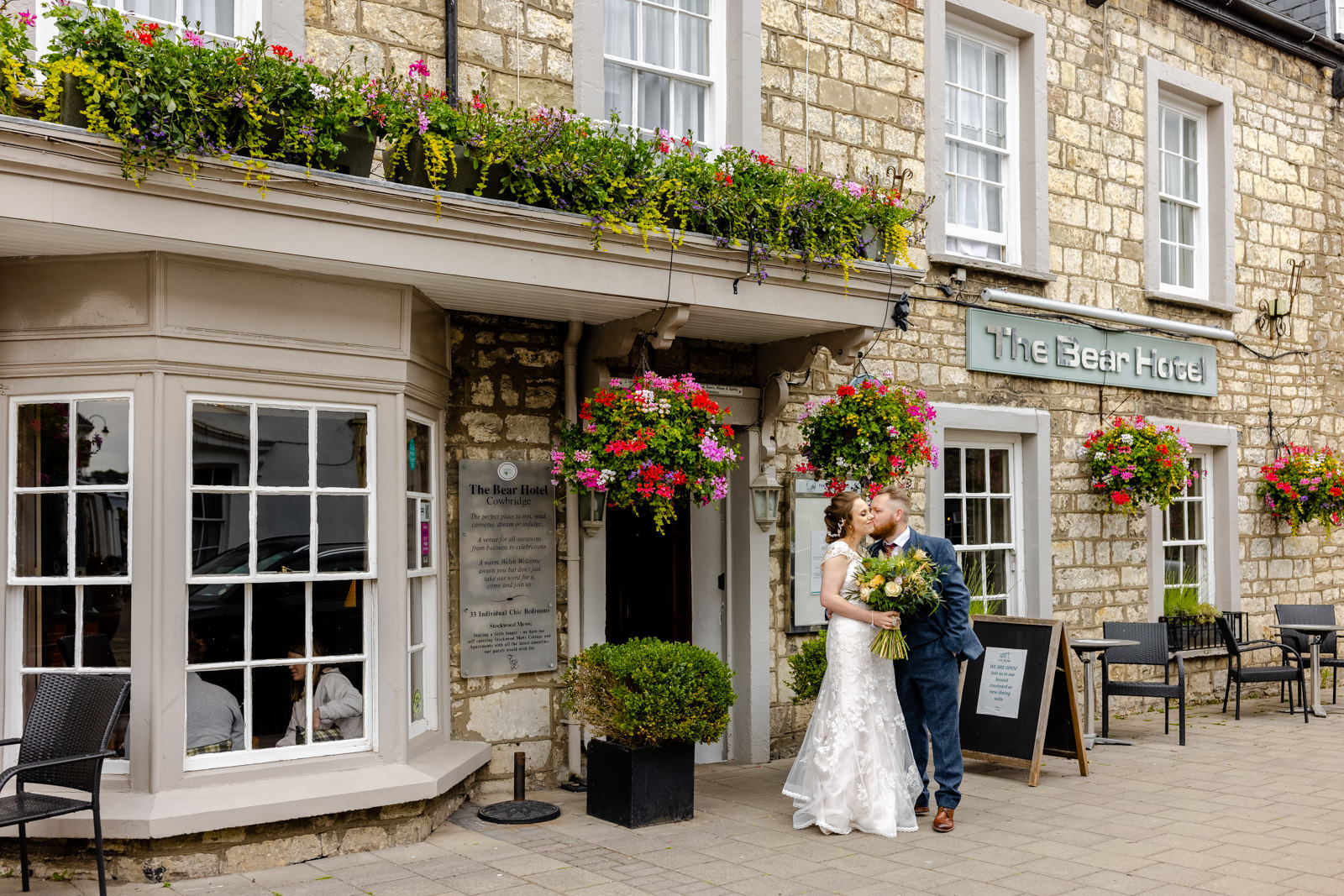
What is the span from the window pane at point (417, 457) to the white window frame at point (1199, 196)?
7747 mm

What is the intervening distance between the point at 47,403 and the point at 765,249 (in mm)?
3814

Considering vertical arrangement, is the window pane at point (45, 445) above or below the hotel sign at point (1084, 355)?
below

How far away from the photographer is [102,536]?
5582 millimetres

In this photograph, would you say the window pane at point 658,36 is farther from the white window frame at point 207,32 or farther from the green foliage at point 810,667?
the green foliage at point 810,667

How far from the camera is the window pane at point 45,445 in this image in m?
5.59

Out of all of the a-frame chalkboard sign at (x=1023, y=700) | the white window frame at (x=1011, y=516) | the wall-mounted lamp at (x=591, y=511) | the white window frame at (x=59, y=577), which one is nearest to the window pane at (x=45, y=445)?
the white window frame at (x=59, y=577)

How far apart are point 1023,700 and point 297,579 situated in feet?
15.0

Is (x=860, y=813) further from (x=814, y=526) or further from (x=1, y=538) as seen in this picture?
(x=1, y=538)

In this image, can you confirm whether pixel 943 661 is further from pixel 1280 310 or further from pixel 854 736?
pixel 1280 310

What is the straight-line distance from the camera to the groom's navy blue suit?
20.7 ft

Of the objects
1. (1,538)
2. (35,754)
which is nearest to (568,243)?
(1,538)

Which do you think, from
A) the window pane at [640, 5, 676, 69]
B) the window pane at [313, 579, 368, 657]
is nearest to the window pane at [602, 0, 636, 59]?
the window pane at [640, 5, 676, 69]

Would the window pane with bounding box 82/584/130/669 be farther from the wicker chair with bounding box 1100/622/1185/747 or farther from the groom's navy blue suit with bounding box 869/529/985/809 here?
the wicker chair with bounding box 1100/622/1185/747

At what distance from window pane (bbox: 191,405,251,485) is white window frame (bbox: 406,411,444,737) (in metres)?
1.02
